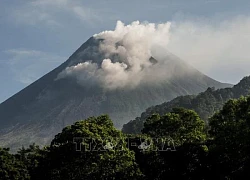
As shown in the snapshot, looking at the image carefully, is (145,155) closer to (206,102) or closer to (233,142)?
(233,142)

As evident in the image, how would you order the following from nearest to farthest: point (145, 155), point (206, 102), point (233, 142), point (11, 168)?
1. point (233, 142)
2. point (145, 155)
3. point (11, 168)
4. point (206, 102)

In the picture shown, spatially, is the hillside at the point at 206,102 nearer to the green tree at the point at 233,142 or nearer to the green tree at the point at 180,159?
the green tree at the point at 180,159

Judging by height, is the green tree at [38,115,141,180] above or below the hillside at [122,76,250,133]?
below

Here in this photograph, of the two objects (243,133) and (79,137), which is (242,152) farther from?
(79,137)

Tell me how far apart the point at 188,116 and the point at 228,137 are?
16.8 meters

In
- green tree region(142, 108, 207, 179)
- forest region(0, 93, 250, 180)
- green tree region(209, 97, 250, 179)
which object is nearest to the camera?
green tree region(209, 97, 250, 179)

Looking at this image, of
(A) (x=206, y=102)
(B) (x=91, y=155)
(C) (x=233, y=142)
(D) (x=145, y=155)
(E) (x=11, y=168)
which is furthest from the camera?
(A) (x=206, y=102)

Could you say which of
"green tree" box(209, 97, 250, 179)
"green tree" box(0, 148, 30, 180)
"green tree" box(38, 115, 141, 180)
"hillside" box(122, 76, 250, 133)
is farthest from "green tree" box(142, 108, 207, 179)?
"hillside" box(122, 76, 250, 133)

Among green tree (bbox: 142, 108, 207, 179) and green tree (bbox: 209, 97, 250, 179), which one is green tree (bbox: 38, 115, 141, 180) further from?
green tree (bbox: 209, 97, 250, 179)

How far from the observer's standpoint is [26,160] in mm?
49625

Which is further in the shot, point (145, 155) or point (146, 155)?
point (145, 155)

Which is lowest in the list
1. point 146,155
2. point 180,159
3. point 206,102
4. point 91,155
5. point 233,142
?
point 180,159

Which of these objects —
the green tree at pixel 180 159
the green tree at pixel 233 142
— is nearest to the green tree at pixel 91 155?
the green tree at pixel 180 159

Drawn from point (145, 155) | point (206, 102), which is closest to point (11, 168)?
point (145, 155)
